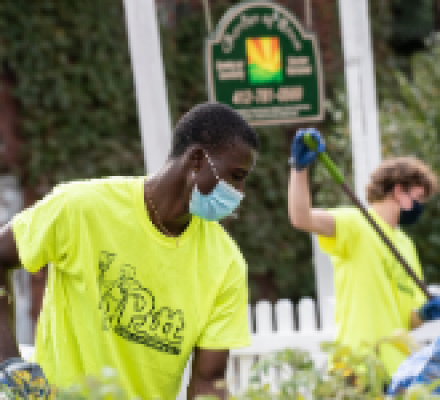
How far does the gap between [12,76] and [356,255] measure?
3720mm

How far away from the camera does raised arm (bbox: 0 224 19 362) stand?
5.42 ft

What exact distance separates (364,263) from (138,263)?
1300 millimetres

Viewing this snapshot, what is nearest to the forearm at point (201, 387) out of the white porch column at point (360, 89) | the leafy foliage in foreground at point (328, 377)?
the leafy foliage in foreground at point (328, 377)

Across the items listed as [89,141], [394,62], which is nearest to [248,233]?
[89,141]

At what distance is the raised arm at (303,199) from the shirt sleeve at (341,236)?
25 millimetres

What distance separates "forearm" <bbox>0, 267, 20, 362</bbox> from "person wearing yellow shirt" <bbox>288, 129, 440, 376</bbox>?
4.18 ft

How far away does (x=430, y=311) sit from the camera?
8.89ft

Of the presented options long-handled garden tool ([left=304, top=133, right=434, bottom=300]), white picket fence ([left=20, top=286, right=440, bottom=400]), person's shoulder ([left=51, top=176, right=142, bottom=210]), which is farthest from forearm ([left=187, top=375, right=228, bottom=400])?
white picket fence ([left=20, top=286, right=440, bottom=400])

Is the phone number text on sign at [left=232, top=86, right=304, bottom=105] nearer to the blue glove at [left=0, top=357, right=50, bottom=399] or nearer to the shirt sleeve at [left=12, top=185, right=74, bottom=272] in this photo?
the shirt sleeve at [left=12, top=185, right=74, bottom=272]

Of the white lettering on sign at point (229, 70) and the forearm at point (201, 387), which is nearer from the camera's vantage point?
the forearm at point (201, 387)

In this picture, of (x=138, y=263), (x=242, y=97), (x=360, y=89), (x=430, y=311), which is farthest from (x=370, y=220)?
(x=138, y=263)

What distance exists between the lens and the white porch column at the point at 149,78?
8.80 feet

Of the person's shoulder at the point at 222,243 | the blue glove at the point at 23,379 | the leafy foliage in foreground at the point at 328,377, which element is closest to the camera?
the leafy foliage in foreground at the point at 328,377

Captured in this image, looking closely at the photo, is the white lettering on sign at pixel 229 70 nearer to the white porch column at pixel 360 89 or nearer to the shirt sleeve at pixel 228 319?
the white porch column at pixel 360 89
